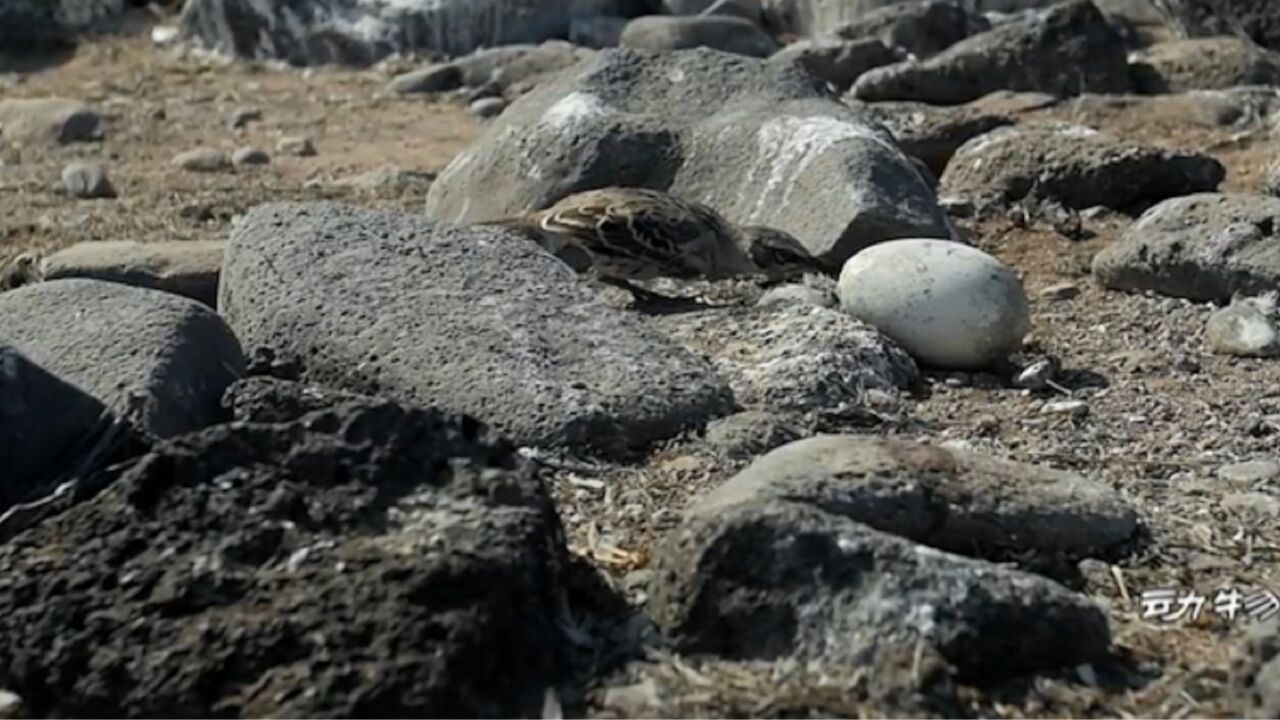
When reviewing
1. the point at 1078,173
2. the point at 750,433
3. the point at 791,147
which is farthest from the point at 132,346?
the point at 1078,173

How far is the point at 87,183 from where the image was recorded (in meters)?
9.61

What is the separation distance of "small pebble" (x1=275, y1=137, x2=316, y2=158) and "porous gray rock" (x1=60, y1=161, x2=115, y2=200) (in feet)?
3.93

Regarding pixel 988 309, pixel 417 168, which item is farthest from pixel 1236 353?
pixel 417 168

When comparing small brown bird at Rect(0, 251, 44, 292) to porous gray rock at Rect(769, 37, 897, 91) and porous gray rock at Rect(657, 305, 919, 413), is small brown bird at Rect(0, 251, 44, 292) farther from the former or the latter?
porous gray rock at Rect(769, 37, 897, 91)

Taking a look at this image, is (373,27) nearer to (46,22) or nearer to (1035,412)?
(46,22)

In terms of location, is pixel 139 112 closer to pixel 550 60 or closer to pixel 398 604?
pixel 550 60

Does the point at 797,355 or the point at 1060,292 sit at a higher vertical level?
the point at 797,355

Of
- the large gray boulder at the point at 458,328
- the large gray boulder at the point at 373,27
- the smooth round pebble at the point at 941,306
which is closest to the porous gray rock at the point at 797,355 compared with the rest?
the smooth round pebble at the point at 941,306

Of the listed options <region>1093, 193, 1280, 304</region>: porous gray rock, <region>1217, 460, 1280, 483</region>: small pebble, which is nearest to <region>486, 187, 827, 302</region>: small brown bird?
<region>1093, 193, 1280, 304</region>: porous gray rock

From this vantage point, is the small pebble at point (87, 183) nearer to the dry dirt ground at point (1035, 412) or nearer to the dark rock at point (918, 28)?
the dry dirt ground at point (1035, 412)

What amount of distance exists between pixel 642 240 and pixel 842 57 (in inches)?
228

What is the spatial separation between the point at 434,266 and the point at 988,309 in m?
1.51

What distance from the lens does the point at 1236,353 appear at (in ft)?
21.2

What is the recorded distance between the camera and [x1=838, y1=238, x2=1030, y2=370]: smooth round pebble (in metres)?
6.16
